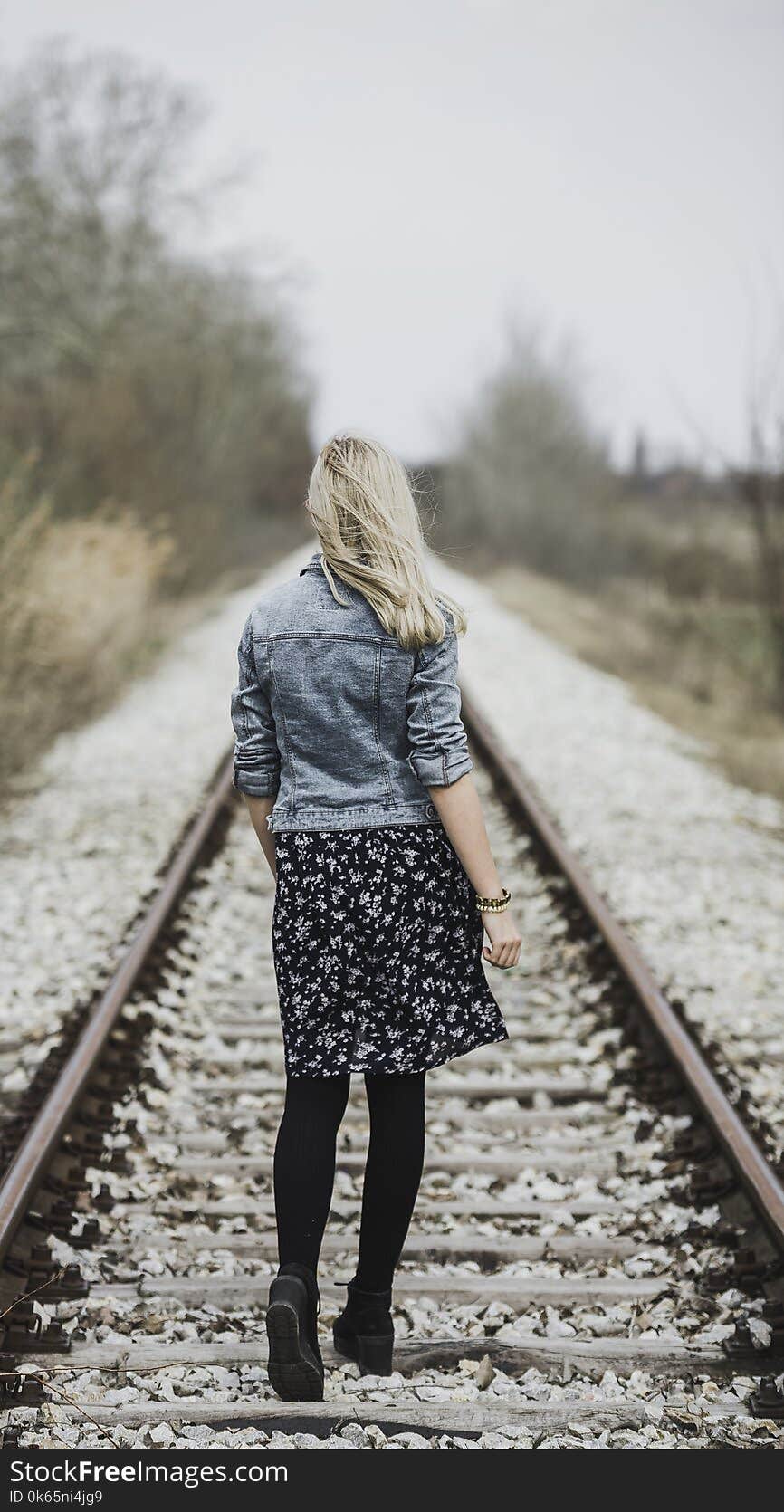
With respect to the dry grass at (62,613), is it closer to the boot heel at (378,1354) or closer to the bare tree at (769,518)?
the bare tree at (769,518)

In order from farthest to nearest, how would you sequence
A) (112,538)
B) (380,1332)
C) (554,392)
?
1. (554,392)
2. (112,538)
3. (380,1332)

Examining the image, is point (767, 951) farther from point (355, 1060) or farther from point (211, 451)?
point (211, 451)

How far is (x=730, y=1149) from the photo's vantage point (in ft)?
11.0

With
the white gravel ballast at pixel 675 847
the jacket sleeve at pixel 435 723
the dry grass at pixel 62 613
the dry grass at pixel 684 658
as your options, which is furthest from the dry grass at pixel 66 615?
the jacket sleeve at pixel 435 723

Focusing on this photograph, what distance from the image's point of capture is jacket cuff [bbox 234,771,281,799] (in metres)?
2.57

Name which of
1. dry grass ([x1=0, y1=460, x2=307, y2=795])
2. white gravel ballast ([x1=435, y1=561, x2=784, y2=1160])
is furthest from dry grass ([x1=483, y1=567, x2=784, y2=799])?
dry grass ([x1=0, y1=460, x2=307, y2=795])

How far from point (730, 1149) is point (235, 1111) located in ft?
4.95

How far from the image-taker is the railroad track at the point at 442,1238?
8.48 ft

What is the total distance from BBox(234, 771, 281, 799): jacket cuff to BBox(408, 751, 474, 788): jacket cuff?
318mm

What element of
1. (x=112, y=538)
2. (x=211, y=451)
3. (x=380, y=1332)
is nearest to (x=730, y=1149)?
(x=380, y=1332)

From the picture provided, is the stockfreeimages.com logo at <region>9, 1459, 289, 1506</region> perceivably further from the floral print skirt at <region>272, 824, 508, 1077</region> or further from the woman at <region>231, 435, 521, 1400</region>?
the floral print skirt at <region>272, 824, 508, 1077</region>

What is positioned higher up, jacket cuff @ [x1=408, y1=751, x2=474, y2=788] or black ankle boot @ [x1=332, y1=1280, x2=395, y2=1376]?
jacket cuff @ [x1=408, y1=751, x2=474, y2=788]

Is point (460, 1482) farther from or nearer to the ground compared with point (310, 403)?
nearer to the ground

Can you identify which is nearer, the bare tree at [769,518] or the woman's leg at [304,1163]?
the woman's leg at [304,1163]
